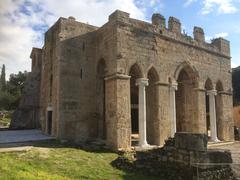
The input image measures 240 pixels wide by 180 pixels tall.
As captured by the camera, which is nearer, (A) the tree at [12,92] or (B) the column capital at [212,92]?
(B) the column capital at [212,92]

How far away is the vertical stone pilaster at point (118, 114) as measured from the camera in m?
→ 11.4

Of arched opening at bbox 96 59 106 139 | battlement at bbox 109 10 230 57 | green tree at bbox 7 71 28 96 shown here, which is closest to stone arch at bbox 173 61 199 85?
battlement at bbox 109 10 230 57

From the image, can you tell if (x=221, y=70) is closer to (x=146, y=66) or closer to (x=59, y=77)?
(x=146, y=66)

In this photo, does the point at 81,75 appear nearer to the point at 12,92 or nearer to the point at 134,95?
the point at 134,95

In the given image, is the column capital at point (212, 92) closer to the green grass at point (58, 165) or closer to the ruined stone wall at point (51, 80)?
the green grass at point (58, 165)

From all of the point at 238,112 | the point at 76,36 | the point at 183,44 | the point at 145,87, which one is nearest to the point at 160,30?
the point at 183,44

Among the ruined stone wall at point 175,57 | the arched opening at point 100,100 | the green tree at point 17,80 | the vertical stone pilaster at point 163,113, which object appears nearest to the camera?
the ruined stone wall at point 175,57

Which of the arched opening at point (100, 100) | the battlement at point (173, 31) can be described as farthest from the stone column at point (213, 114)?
the arched opening at point (100, 100)

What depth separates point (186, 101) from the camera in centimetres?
1599

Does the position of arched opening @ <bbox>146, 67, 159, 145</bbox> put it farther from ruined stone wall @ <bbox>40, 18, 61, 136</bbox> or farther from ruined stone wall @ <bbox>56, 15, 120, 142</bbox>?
ruined stone wall @ <bbox>40, 18, 61, 136</bbox>

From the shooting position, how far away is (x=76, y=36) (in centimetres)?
1377

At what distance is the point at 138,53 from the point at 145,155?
4878 mm

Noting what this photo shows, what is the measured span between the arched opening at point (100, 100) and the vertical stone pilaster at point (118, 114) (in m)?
1.76

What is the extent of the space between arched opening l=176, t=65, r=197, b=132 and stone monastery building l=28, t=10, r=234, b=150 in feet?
0.18
